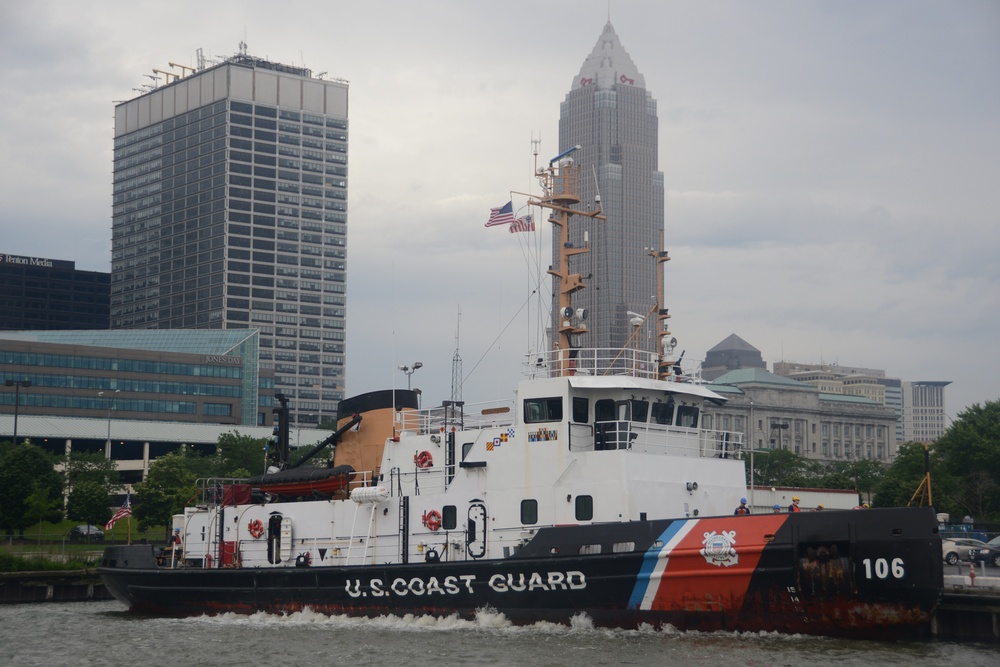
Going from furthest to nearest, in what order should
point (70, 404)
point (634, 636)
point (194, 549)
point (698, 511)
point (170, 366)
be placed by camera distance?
1. point (170, 366)
2. point (70, 404)
3. point (194, 549)
4. point (698, 511)
5. point (634, 636)

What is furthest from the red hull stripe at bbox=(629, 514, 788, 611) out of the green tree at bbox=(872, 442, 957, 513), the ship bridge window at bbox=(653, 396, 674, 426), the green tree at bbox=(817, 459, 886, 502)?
the green tree at bbox=(817, 459, 886, 502)

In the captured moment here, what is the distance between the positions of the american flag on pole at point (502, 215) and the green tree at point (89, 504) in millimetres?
35030

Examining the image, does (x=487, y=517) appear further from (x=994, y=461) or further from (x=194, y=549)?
(x=994, y=461)

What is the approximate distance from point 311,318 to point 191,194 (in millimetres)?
23746

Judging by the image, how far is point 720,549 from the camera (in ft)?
69.0

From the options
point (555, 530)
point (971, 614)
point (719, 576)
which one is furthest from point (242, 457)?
point (971, 614)

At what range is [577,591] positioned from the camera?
22.2 m

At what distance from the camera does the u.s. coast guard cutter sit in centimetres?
2067

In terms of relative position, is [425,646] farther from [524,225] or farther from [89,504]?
[89,504]

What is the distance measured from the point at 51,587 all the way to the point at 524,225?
1960cm

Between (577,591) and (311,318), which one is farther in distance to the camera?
(311,318)

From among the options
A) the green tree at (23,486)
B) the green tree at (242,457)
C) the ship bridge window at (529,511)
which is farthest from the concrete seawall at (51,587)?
the green tree at (242,457)

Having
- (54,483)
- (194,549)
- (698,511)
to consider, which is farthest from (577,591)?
(54,483)

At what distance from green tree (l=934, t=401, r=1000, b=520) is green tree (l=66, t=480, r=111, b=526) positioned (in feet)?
130
